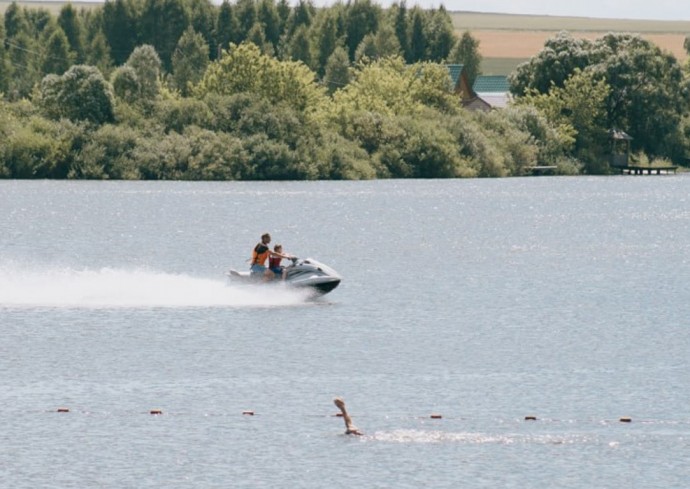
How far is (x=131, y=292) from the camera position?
55625 millimetres

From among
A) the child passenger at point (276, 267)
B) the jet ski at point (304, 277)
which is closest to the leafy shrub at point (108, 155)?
the jet ski at point (304, 277)

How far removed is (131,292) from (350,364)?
51.6 feet

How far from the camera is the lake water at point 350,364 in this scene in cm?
3017

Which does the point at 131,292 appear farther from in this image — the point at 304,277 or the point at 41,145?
the point at 41,145

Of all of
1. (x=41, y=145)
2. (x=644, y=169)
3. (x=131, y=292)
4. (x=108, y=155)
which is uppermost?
(x=131, y=292)

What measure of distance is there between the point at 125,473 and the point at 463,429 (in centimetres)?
705

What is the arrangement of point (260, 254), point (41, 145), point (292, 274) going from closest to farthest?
point (260, 254) < point (292, 274) < point (41, 145)

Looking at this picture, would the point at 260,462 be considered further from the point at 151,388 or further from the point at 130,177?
the point at 130,177

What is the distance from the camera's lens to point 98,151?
452ft

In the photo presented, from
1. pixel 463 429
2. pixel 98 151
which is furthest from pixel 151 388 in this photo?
pixel 98 151

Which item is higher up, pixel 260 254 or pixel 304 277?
pixel 260 254

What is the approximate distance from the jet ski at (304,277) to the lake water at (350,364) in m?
0.52

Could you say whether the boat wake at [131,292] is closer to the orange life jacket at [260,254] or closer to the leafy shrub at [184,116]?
the orange life jacket at [260,254]

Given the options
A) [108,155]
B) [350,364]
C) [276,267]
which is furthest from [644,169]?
[350,364]
